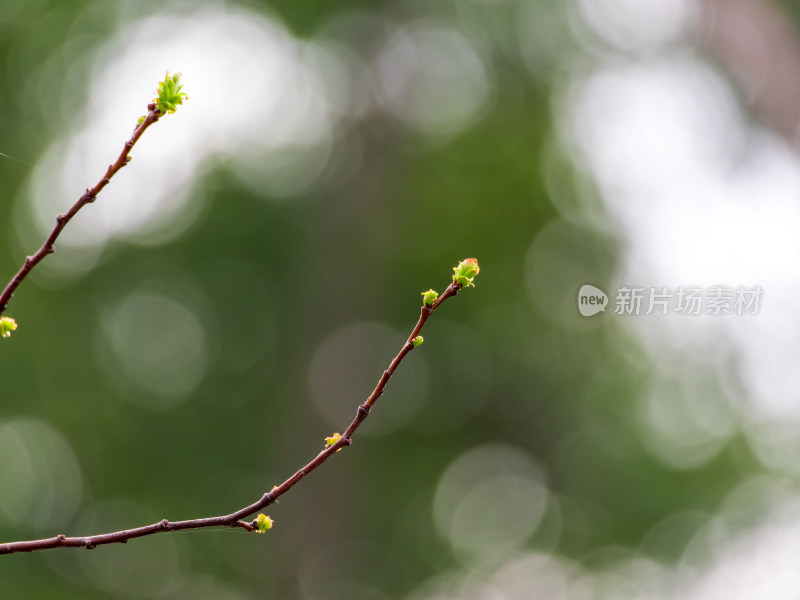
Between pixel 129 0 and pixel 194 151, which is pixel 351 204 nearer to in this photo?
pixel 194 151

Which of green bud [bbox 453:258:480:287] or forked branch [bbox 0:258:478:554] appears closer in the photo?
forked branch [bbox 0:258:478:554]

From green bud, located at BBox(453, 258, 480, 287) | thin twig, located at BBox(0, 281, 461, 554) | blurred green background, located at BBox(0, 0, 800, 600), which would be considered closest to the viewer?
thin twig, located at BBox(0, 281, 461, 554)

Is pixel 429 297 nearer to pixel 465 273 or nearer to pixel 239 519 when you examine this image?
pixel 465 273

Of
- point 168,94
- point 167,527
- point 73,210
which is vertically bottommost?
point 167,527

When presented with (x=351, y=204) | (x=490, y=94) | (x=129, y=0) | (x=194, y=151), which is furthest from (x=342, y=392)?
(x=129, y=0)

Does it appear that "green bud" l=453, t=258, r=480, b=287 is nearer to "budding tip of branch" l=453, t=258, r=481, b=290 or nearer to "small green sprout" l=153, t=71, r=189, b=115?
"budding tip of branch" l=453, t=258, r=481, b=290

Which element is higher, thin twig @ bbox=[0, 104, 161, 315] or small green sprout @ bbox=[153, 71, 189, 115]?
small green sprout @ bbox=[153, 71, 189, 115]

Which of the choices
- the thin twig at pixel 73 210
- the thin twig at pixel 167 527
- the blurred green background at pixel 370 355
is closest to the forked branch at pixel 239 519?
the thin twig at pixel 167 527

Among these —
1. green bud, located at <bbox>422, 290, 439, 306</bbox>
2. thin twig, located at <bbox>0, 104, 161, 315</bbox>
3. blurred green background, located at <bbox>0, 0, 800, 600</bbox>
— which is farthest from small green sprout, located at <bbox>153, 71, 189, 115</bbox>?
blurred green background, located at <bbox>0, 0, 800, 600</bbox>

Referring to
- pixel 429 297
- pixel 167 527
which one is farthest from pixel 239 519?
pixel 429 297

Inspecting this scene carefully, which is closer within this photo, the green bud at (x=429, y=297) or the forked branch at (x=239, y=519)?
the forked branch at (x=239, y=519)

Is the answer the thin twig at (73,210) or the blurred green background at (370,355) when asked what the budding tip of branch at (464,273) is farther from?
the blurred green background at (370,355)
